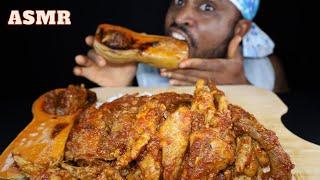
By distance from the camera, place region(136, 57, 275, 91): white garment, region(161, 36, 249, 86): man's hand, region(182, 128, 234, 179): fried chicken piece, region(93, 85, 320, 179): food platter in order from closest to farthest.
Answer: region(182, 128, 234, 179): fried chicken piece
region(93, 85, 320, 179): food platter
region(161, 36, 249, 86): man's hand
region(136, 57, 275, 91): white garment

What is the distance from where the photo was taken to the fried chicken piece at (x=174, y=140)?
6.10 ft

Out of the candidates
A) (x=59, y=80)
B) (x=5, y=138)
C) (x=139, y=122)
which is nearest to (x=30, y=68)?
(x=59, y=80)

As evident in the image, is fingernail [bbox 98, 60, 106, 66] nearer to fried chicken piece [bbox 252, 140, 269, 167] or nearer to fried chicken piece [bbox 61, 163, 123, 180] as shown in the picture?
fried chicken piece [bbox 61, 163, 123, 180]

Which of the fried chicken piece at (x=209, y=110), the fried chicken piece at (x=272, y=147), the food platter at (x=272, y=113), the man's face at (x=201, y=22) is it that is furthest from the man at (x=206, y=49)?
the fried chicken piece at (x=272, y=147)

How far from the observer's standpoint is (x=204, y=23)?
129 inches

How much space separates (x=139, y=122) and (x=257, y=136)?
46 centimetres

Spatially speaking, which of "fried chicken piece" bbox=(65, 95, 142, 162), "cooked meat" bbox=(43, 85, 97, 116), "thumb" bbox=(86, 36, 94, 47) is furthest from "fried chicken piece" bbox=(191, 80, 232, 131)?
"thumb" bbox=(86, 36, 94, 47)

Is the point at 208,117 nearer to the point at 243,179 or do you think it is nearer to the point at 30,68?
the point at 243,179

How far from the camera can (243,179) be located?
6.28 ft

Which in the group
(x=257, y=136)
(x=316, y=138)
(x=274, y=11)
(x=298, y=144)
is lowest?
(x=316, y=138)

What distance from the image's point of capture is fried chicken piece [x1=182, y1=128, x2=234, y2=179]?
184 centimetres

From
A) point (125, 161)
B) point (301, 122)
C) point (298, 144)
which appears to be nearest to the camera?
point (125, 161)

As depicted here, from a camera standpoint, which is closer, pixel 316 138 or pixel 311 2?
pixel 316 138

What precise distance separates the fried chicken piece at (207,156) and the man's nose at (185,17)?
4.95 feet
